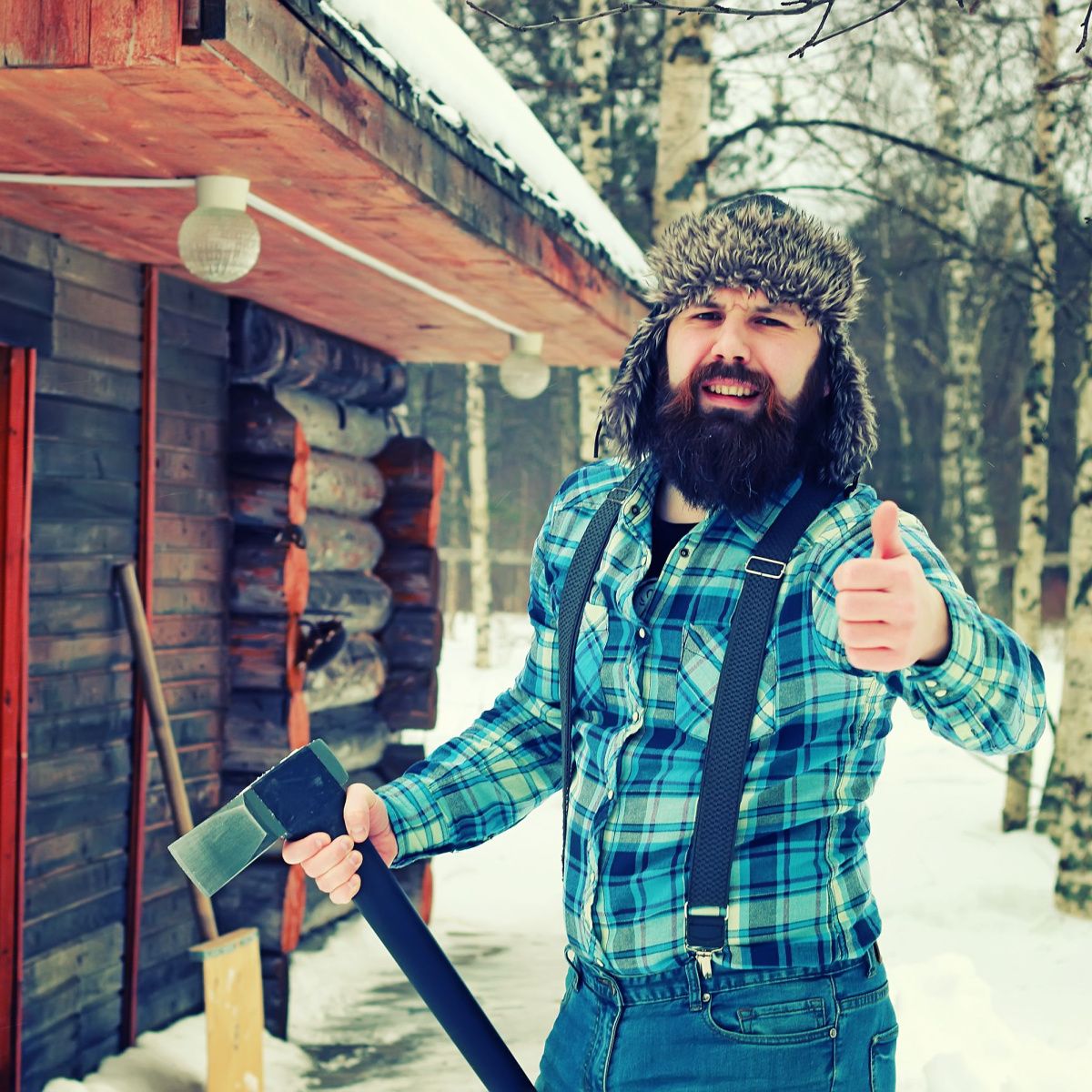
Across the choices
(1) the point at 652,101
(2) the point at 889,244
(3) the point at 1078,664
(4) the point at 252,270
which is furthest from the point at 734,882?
(2) the point at 889,244

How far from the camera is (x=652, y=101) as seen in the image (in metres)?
12.7

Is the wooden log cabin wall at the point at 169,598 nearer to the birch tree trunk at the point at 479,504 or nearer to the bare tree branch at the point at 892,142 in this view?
the bare tree branch at the point at 892,142

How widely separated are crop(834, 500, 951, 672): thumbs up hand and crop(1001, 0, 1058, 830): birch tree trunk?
7.00 m

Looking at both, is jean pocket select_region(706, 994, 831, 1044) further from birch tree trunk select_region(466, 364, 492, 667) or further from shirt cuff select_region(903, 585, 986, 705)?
birch tree trunk select_region(466, 364, 492, 667)

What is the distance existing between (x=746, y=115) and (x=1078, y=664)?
778cm

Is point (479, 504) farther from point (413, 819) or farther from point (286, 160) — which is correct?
point (413, 819)

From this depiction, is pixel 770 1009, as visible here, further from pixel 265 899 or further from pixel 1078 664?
pixel 1078 664

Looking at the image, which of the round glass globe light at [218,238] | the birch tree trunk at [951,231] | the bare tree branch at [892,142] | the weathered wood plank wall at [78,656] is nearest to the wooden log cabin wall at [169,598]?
the weathered wood plank wall at [78,656]

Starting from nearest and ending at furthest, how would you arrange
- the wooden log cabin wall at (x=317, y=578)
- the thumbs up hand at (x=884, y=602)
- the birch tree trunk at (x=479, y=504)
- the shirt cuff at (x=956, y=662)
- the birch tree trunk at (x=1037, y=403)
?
1. the thumbs up hand at (x=884, y=602)
2. the shirt cuff at (x=956, y=662)
3. the wooden log cabin wall at (x=317, y=578)
4. the birch tree trunk at (x=1037, y=403)
5. the birch tree trunk at (x=479, y=504)

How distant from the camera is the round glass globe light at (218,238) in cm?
322

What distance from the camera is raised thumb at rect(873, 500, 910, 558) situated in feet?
5.28

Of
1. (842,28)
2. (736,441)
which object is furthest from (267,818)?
(842,28)

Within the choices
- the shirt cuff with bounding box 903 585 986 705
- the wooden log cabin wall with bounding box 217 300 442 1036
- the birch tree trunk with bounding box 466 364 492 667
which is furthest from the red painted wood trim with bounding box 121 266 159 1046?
the birch tree trunk with bounding box 466 364 492 667

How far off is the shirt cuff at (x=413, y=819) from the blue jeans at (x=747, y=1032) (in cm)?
36
